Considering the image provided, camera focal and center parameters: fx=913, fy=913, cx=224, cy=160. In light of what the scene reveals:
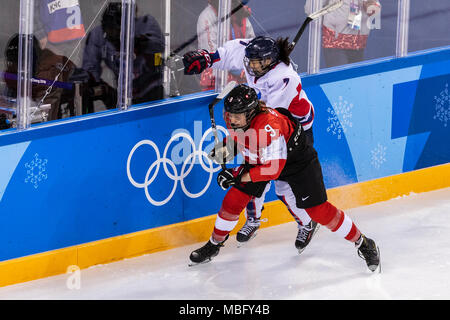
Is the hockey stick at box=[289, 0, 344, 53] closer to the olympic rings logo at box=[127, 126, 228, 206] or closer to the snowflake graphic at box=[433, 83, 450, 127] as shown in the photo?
the olympic rings logo at box=[127, 126, 228, 206]

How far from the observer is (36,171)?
4.70m

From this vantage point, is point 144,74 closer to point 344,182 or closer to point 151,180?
point 151,180

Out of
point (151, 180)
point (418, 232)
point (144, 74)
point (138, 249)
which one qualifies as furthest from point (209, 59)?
point (418, 232)

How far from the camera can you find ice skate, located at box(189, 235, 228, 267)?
197 inches

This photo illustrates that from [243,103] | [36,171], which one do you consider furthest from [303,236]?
[36,171]

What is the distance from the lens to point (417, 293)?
4.56 metres

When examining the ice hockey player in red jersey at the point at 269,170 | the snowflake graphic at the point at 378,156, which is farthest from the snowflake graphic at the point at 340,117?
the ice hockey player in red jersey at the point at 269,170

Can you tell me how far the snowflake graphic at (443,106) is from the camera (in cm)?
648

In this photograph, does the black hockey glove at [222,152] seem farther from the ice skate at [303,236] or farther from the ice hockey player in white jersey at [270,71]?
the ice skate at [303,236]

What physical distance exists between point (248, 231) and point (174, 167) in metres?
0.58

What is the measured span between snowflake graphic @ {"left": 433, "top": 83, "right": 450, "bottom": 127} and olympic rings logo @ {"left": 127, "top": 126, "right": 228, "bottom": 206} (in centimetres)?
180

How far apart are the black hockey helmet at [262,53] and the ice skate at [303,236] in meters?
0.96

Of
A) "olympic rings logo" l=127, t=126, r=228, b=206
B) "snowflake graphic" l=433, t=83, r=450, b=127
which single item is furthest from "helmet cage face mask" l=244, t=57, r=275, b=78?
"snowflake graphic" l=433, t=83, r=450, b=127
